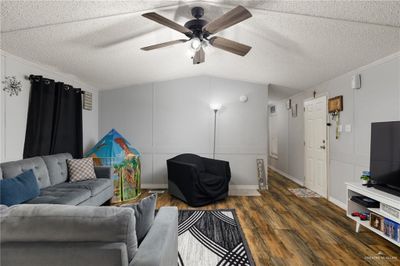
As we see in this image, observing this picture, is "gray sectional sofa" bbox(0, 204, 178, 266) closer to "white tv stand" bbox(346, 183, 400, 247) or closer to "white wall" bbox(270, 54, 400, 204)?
"white tv stand" bbox(346, 183, 400, 247)

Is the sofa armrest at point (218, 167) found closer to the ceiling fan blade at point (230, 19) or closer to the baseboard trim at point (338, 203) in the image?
the baseboard trim at point (338, 203)

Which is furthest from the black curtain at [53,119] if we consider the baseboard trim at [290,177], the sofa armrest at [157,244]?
the baseboard trim at [290,177]

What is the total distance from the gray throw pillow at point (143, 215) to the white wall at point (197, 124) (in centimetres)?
354

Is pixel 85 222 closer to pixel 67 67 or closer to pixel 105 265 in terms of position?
pixel 105 265

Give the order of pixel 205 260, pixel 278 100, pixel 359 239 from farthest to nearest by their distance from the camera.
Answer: pixel 278 100, pixel 359 239, pixel 205 260

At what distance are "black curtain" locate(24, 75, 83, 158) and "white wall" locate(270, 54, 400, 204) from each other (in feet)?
15.7

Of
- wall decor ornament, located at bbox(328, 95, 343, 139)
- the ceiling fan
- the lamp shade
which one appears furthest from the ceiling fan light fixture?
wall decor ornament, located at bbox(328, 95, 343, 139)

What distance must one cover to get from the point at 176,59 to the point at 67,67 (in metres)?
1.75

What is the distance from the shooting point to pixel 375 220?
8.24 ft

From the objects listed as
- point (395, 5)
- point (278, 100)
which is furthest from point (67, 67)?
point (278, 100)

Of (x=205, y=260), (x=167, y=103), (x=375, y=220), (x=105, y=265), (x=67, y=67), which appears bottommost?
(x=205, y=260)

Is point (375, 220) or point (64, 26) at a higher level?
point (64, 26)

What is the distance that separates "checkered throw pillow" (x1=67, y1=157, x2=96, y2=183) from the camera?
11.2 feet

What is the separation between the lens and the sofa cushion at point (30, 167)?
246 centimetres
